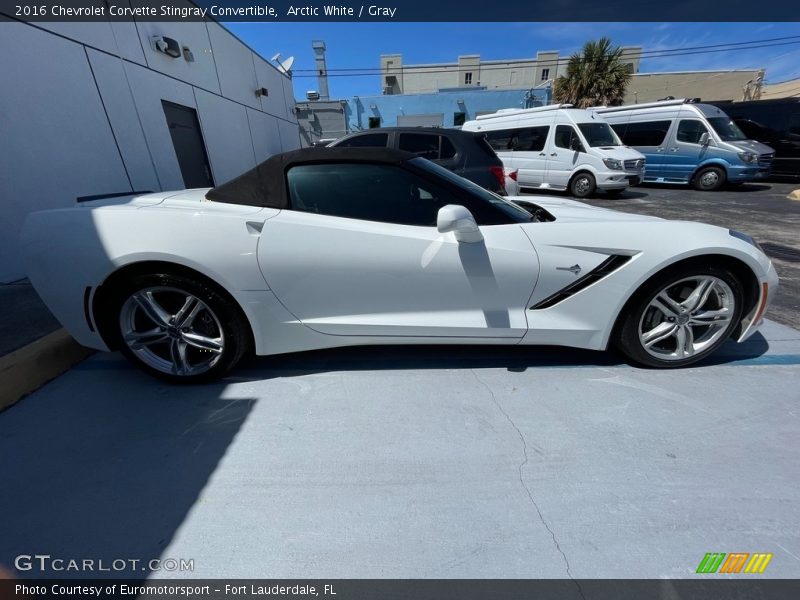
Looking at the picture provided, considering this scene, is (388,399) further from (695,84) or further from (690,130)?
(695,84)

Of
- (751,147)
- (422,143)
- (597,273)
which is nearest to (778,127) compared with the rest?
(751,147)

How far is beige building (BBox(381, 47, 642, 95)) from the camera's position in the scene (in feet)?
127

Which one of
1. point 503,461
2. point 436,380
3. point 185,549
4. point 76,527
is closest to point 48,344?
point 76,527

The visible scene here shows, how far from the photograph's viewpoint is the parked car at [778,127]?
10703 millimetres

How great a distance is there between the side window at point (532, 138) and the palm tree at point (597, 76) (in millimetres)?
12925

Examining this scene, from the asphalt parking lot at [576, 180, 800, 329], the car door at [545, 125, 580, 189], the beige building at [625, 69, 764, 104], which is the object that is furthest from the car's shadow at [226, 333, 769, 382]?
the beige building at [625, 69, 764, 104]

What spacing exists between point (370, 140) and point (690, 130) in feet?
32.6

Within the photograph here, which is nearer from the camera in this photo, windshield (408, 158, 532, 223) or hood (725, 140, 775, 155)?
windshield (408, 158, 532, 223)

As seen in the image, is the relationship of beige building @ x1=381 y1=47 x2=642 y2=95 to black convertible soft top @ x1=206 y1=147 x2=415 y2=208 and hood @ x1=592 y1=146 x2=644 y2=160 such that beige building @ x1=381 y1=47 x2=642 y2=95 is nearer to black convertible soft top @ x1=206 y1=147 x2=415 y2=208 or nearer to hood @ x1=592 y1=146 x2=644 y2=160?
hood @ x1=592 y1=146 x2=644 y2=160

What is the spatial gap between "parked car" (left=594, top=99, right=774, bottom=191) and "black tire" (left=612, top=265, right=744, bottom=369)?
10.6 meters

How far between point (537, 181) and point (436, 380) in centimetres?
922

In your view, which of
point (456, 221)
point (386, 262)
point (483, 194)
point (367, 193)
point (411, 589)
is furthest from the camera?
point (483, 194)

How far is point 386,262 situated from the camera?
1.92m

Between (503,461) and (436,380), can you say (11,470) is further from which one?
(503,461)
